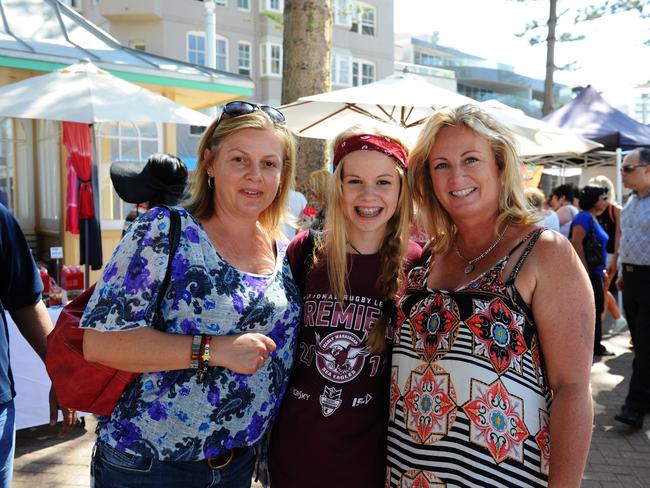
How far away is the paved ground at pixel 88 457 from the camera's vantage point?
3.83 m

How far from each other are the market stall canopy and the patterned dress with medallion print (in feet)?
29.9

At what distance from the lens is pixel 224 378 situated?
1809mm

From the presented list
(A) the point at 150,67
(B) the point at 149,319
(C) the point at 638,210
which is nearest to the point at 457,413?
(B) the point at 149,319

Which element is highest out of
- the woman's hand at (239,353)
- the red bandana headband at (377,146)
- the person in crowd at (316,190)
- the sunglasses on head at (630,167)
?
the sunglasses on head at (630,167)

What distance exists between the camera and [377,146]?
2205 millimetres

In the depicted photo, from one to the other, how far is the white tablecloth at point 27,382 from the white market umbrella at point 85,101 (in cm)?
250

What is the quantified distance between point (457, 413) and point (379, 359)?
390mm

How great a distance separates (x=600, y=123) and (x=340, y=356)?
32.5ft

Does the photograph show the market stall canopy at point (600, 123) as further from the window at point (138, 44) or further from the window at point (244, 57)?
the window at point (138, 44)

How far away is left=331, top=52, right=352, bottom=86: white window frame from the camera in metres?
27.4

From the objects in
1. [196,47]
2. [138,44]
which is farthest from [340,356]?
[196,47]

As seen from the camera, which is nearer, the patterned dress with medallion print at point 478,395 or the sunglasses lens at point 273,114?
the patterned dress with medallion print at point 478,395

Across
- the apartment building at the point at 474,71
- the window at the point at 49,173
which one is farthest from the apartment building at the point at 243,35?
the apartment building at the point at 474,71

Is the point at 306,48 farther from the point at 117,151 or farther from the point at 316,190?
the point at 117,151
